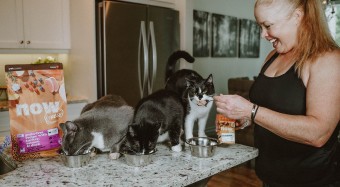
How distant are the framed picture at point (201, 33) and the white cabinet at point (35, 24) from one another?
2.17 metres

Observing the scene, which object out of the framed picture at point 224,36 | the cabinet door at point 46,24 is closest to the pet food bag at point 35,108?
the cabinet door at point 46,24

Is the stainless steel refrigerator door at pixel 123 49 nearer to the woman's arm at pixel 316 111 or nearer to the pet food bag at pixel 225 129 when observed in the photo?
the pet food bag at pixel 225 129

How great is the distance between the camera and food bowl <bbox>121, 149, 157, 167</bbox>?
1085 millimetres

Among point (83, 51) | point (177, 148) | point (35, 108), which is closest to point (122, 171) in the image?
point (177, 148)

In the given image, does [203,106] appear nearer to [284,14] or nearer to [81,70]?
[284,14]

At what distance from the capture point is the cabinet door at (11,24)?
3004mm

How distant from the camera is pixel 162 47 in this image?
3.49 m

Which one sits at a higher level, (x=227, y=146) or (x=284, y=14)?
(x=284, y=14)

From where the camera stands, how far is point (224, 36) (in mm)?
5520

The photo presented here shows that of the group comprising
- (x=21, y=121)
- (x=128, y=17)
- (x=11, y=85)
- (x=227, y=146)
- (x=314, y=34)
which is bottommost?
(x=227, y=146)

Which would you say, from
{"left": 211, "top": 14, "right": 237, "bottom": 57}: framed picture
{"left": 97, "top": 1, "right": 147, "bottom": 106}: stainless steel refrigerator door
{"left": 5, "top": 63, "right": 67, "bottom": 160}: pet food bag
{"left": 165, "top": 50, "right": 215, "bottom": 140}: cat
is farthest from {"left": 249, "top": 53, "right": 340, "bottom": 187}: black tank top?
{"left": 211, "top": 14, "right": 237, "bottom": 57}: framed picture

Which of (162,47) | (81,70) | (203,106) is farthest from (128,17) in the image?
(203,106)

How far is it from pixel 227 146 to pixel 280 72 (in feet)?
1.37

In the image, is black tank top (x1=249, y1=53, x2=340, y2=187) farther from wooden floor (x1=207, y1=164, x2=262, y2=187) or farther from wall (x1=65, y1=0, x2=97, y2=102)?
wall (x1=65, y1=0, x2=97, y2=102)
